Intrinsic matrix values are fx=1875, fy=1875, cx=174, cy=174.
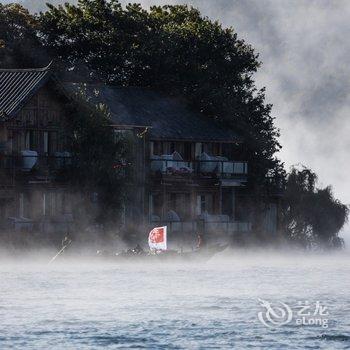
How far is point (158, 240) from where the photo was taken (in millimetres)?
94375

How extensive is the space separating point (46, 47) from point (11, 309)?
169 ft

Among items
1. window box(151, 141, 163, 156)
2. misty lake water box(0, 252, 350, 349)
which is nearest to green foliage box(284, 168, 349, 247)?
window box(151, 141, 163, 156)

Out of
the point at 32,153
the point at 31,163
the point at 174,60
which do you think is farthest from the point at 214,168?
the point at 31,163

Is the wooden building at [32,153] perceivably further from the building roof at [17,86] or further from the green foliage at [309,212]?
the green foliage at [309,212]

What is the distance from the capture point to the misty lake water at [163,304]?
58.3m

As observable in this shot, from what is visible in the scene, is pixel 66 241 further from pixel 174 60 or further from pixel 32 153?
pixel 174 60

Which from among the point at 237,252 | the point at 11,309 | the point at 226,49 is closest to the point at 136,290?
the point at 11,309

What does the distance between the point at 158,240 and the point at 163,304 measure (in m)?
25.7

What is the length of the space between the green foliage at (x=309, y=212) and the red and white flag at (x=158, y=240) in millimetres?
25091

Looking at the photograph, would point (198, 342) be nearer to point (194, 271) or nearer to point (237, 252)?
point (194, 271)

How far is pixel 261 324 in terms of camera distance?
62.0m

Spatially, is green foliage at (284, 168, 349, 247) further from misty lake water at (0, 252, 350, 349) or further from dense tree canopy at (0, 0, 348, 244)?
misty lake water at (0, 252, 350, 349)
